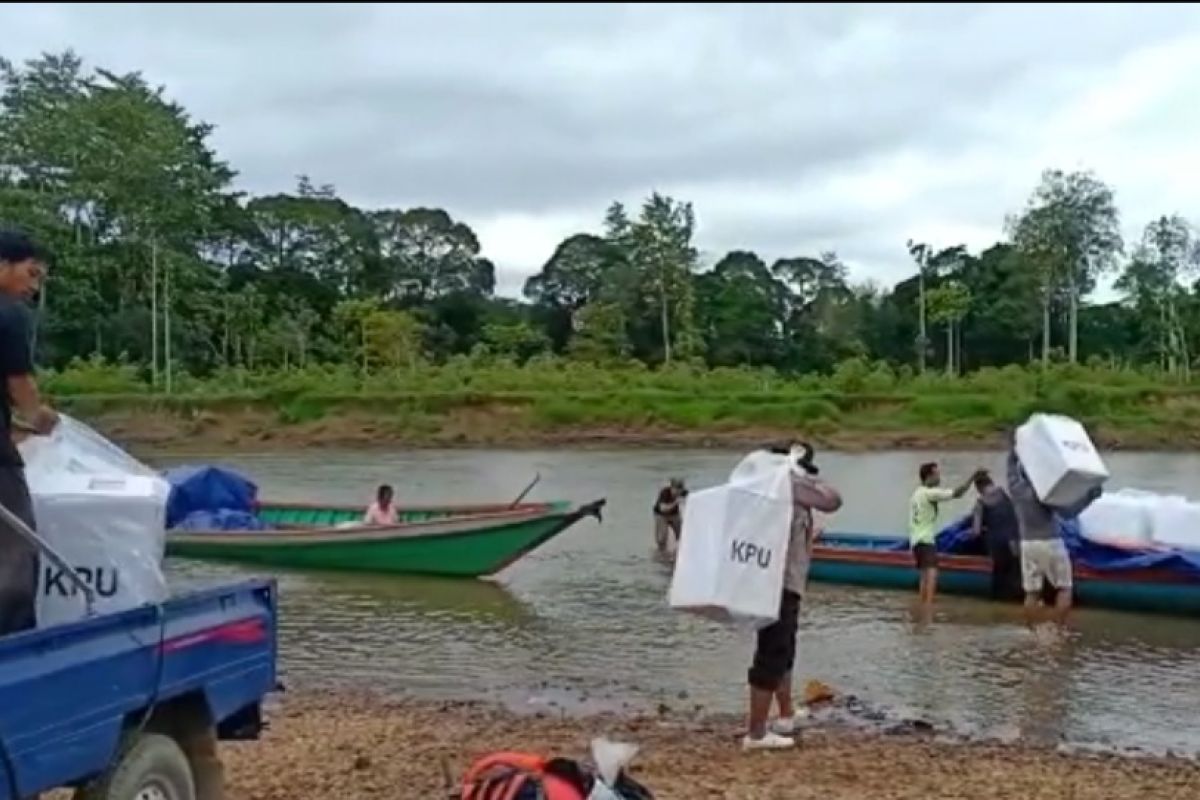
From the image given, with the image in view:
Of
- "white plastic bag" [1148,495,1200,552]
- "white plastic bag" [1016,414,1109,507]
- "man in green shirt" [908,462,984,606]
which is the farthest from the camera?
"white plastic bag" [1148,495,1200,552]

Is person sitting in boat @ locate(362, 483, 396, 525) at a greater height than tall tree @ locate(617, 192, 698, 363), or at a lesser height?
lesser

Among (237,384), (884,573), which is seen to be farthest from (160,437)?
(884,573)

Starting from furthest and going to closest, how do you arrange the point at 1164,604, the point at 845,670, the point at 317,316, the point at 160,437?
the point at 317,316 → the point at 160,437 → the point at 1164,604 → the point at 845,670

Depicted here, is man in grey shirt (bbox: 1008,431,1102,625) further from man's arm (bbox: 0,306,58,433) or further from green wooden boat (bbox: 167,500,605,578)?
man's arm (bbox: 0,306,58,433)

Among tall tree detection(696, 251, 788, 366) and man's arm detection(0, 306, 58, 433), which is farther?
tall tree detection(696, 251, 788, 366)

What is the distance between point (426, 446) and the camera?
47.5 meters

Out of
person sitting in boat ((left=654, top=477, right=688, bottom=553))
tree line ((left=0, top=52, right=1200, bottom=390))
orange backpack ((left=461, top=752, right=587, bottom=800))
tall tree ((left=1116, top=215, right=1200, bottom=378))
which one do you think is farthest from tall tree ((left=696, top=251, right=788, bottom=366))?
orange backpack ((left=461, top=752, right=587, bottom=800))

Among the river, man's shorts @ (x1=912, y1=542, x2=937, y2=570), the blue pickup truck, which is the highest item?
the blue pickup truck

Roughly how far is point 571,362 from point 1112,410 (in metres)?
19.3

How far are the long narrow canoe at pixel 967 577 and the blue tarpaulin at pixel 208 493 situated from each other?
7.76 metres

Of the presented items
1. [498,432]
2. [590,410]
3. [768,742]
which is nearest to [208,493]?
[768,742]

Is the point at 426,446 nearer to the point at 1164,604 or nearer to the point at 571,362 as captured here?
the point at 571,362

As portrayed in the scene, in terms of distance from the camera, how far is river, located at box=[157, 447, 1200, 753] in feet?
37.3

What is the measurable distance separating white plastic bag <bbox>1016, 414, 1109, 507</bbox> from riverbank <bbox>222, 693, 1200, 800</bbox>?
6122 mm
